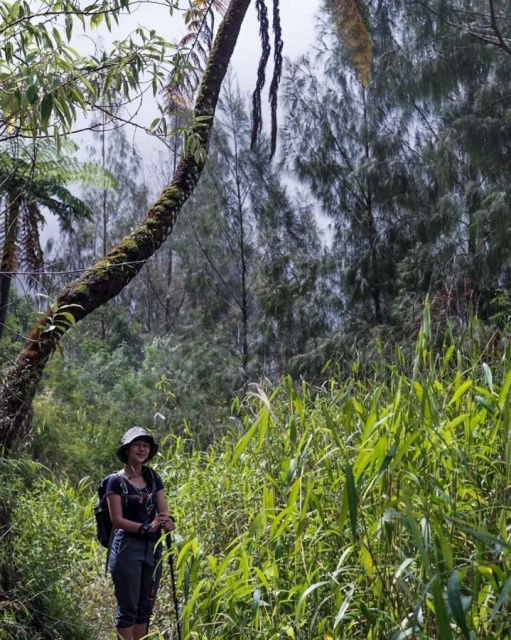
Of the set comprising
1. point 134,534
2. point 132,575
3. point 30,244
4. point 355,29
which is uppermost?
point 355,29

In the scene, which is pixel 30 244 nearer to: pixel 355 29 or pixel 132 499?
pixel 355 29

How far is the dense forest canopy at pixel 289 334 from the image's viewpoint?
3055 mm

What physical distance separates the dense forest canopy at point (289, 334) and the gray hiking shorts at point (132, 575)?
23 centimetres

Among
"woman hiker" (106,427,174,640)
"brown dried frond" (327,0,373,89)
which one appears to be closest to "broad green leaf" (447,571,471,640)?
"woman hiker" (106,427,174,640)

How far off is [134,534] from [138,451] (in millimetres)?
413

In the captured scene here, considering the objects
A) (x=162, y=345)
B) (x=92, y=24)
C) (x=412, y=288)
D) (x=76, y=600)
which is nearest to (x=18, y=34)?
(x=92, y=24)

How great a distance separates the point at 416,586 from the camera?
2775 millimetres

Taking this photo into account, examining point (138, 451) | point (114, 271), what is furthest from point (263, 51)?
point (138, 451)

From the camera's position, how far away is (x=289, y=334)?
15.0 metres

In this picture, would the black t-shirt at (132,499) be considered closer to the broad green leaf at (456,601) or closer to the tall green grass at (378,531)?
the tall green grass at (378,531)

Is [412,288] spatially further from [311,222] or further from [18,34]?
[18,34]

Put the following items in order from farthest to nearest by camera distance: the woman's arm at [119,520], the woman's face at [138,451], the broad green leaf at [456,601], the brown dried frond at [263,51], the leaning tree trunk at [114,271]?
the brown dried frond at [263,51]
the leaning tree trunk at [114,271]
the woman's face at [138,451]
the woman's arm at [119,520]
the broad green leaf at [456,601]

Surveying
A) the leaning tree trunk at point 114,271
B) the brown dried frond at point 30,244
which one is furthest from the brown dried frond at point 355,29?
the brown dried frond at point 30,244

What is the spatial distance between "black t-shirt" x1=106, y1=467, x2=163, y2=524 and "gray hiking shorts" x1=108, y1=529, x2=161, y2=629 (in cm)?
10
